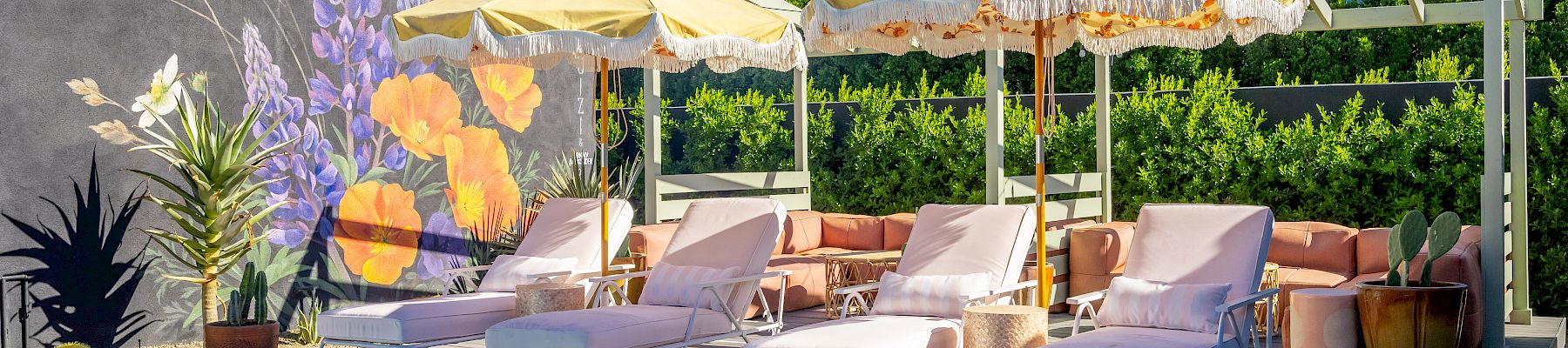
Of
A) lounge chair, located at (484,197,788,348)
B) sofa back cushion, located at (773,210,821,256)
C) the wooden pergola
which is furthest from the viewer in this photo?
sofa back cushion, located at (773,210,821,256)

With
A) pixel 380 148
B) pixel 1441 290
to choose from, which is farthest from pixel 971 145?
pixel 1441 290

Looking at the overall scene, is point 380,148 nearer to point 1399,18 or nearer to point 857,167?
point 857,167

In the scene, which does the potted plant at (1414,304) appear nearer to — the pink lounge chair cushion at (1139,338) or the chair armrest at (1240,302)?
the chair armrest at (1240,302)

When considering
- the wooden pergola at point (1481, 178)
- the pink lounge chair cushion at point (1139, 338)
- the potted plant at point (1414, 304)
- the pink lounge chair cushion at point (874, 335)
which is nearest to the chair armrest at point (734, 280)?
the pink lounge chair cushion at point (874, 335)

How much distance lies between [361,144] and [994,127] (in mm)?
3941

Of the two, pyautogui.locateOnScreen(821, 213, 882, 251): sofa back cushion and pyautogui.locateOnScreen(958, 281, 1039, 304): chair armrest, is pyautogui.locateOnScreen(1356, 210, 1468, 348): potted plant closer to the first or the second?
pyautogui.locateOnScreen(958, 281, 1039, 304): chair armrest

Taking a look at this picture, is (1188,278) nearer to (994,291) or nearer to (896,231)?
(994,291)

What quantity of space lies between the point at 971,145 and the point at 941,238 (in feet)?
15.3

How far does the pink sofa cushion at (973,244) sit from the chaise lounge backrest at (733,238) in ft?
2.40

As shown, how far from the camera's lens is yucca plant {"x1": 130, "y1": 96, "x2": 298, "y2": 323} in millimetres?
6941

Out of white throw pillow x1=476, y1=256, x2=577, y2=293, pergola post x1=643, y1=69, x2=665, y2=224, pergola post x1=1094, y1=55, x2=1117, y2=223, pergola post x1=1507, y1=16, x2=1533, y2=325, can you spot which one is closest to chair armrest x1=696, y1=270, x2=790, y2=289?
white throw pillow x1=476, y1=256, x2=577, y2=293

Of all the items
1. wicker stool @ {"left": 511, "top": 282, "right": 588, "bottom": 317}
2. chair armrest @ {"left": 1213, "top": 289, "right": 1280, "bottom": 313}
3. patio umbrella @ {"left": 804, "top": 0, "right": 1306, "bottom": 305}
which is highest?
patio umbrella @ {"left": 804, "top": 0, "right": 1306, "bottom": 305}

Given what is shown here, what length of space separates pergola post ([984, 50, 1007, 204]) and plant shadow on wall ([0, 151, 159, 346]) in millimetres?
4791

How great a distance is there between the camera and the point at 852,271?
8164 millimetres
